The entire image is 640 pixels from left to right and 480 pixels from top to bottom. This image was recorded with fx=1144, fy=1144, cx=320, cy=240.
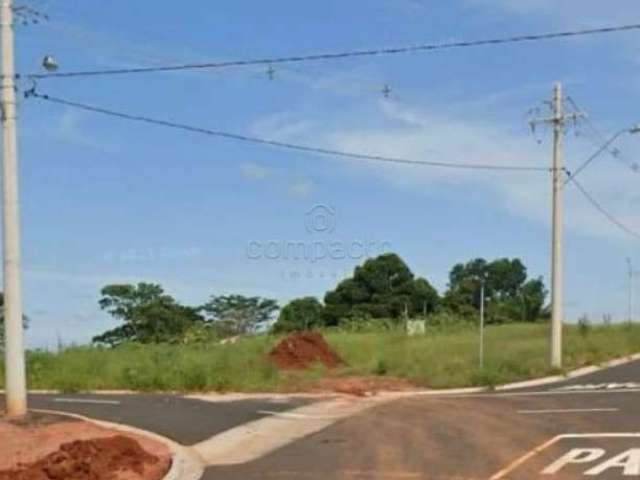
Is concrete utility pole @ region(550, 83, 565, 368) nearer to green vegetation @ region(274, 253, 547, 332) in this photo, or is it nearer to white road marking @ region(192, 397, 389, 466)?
white road marking @ region(192, 397, 389, 466)

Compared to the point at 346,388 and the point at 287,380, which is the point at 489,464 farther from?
the point at 287,380

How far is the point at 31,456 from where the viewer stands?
1698 centimetres

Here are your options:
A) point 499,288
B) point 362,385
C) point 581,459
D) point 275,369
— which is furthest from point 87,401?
point 499,288

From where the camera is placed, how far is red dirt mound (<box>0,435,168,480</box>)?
15281mm

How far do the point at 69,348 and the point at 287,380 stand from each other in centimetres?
1145

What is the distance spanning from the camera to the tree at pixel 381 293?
3740 inches

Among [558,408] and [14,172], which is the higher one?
[14,172]

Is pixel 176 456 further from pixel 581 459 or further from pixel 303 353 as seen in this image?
pixel 303 353

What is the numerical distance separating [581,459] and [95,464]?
21.3 feet

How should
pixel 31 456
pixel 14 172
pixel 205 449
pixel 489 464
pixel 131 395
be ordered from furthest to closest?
pixel 131 395
pixel 14 172
pixel 205 449
pixel 31 456
pixel 489 464

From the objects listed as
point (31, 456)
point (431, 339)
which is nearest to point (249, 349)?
point (431, 339)

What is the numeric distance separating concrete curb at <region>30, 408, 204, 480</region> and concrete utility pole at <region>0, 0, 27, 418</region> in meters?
1.19

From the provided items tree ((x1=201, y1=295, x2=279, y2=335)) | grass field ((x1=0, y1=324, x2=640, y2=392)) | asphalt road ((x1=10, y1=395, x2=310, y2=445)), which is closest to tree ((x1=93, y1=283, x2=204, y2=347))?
tree ((x1=201, y1=295, x2=279, y2=335))

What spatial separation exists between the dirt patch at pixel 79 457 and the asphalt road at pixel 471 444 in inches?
41.0
